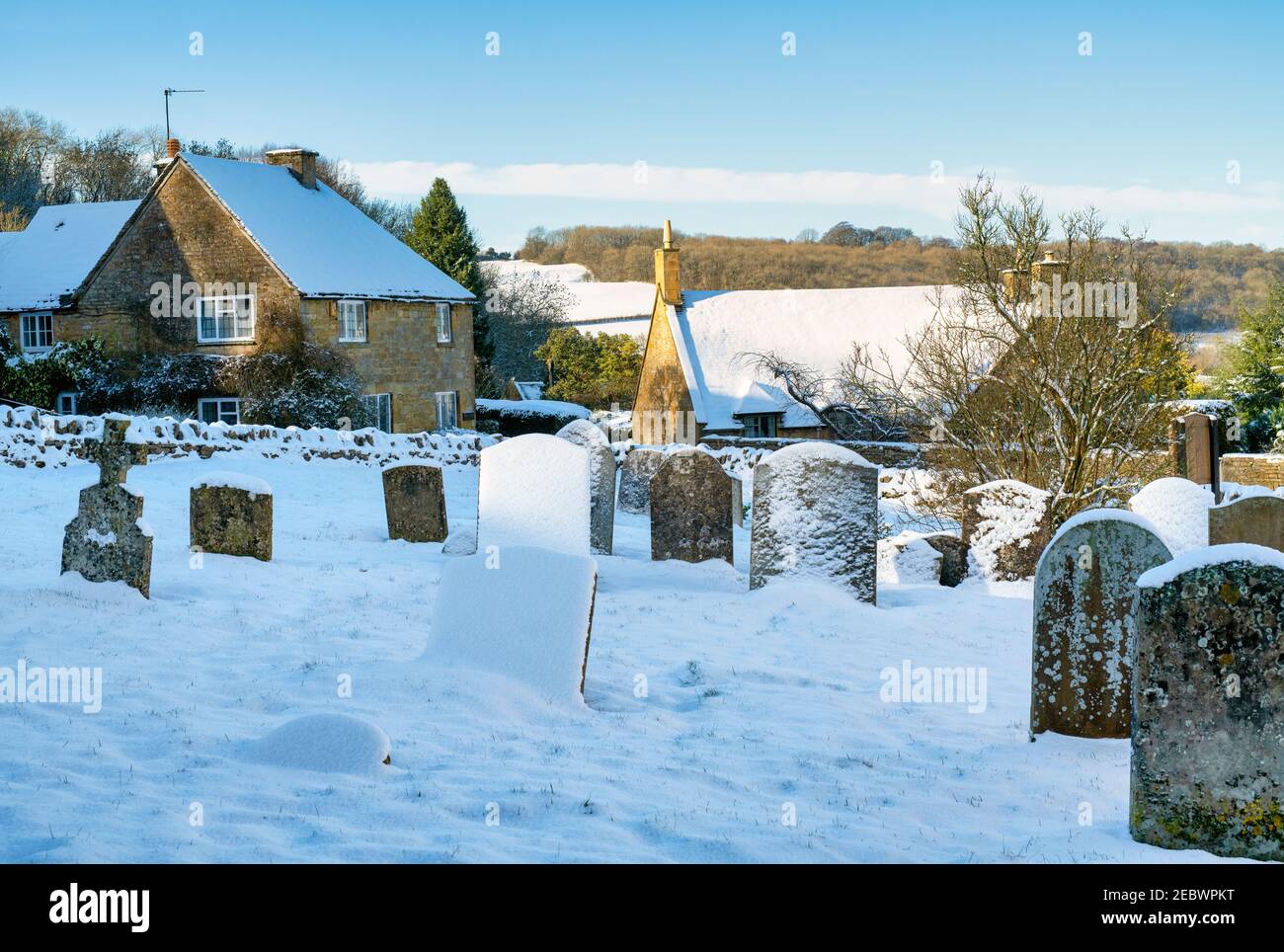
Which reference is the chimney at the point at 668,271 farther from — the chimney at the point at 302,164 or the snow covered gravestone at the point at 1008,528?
the snow covered gravestone at the point at 1008,528

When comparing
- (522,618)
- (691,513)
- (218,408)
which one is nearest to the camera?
(522,618)

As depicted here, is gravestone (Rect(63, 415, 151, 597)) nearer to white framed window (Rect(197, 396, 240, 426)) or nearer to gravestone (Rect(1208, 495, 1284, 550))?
gravestone (Rect(1208, 495, 1284, 550))

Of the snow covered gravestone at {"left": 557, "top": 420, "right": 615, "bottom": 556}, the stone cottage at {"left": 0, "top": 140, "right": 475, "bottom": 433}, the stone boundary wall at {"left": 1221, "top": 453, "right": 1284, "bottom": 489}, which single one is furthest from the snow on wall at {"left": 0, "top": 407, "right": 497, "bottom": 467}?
the stone boundary wall at {"left": 1221, "top": 453, "right": 1284, "bottom": 489}

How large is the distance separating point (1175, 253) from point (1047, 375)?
4.31 m

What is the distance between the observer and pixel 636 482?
2112cm

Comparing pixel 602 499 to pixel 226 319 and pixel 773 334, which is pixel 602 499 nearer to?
pixel 226 319

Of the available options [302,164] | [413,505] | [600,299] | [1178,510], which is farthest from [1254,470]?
[600,299]

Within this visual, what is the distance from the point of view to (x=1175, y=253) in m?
19.5

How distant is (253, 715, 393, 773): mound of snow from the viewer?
578 centimetres

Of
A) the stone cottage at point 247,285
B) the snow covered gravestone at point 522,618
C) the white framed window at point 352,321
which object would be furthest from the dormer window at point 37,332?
the snow covered gravestone at point 522,618

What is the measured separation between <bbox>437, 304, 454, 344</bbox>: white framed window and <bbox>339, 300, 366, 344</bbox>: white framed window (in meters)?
3.03

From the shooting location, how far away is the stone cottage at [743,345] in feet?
122

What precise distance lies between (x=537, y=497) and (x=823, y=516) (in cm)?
281

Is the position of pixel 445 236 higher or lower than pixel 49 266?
higher
